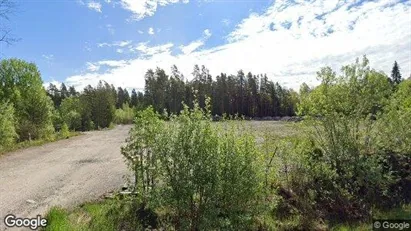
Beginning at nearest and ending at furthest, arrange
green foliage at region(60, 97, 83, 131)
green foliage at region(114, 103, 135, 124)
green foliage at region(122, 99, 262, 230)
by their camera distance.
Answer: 1. green foliage at region(122, 99, 262, 230)
2. green foliage at region(60, 97, 83, 131)
3. green foliage at region(114, 103, 135, 124)

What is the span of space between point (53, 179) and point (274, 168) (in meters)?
7.83

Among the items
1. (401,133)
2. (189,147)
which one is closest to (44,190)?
(189,147)

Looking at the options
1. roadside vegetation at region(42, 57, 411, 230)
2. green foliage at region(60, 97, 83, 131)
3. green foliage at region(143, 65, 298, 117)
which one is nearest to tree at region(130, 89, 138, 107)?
green foliage at region(143, 65, 298, 117)

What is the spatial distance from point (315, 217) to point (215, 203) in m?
4.26

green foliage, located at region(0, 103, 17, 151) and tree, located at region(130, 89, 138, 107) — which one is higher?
tree, located at region(130, 89, 138, 107)

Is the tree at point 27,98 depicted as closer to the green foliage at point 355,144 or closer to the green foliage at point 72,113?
the green foliage at point 72,113

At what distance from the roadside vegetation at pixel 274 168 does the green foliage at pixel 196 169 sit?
0.8 inches

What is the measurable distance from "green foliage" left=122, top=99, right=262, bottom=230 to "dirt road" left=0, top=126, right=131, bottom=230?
2.72m

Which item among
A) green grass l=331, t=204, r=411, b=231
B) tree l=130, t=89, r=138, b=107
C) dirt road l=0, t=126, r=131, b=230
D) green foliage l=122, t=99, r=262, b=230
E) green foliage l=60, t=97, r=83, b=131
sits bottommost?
green grass l=331, t=204, r=411, b=231

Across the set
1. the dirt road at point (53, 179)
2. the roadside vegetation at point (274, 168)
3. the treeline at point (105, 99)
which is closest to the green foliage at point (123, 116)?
the treeline at point (105, 99)

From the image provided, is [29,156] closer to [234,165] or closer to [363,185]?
[234,165]

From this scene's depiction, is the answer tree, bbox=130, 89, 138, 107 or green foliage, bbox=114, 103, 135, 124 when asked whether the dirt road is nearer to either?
green foliage, bbox=114, 103, 135, 124

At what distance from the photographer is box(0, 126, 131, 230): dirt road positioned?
8.34 meters

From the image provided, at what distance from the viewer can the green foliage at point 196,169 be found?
6.48 meters
